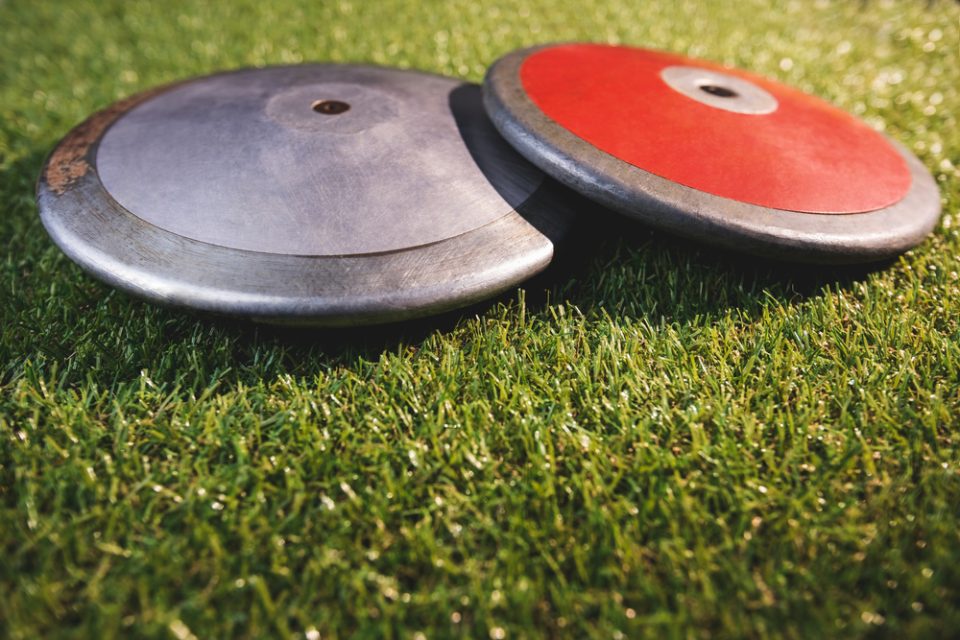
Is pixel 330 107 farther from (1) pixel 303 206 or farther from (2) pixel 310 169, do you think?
(1) pixel 303 206

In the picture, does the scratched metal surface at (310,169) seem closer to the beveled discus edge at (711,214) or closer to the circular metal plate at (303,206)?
the circular metal plate at (303,206)

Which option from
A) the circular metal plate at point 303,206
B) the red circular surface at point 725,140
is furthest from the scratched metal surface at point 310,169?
the red circular surface at point 725,140

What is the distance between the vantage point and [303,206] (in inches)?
72.0

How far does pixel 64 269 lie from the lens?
2.31 metres

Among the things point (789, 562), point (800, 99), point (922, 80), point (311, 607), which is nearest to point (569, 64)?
point (800, 99)

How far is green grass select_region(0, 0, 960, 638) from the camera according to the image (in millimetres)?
1368

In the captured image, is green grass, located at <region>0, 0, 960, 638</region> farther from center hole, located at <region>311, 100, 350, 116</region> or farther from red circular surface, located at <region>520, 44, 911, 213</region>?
center hole, located at <region>311, 100, 350, 116</region>

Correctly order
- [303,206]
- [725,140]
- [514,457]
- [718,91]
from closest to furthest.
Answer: [514,457] → [303,206] → [725,140] → [718,91]

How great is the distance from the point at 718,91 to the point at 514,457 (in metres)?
1.54

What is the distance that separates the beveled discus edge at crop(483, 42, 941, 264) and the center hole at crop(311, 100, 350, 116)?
1.71 ft

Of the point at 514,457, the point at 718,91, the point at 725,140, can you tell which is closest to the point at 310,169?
the point at 514,457

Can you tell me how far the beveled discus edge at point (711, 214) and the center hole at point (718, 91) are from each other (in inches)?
25.9

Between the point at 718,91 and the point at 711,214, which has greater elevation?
the point at 718,91

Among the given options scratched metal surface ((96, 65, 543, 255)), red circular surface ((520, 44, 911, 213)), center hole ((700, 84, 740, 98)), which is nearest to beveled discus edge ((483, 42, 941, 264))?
red circular surface ((520, 44, 911, 213))
